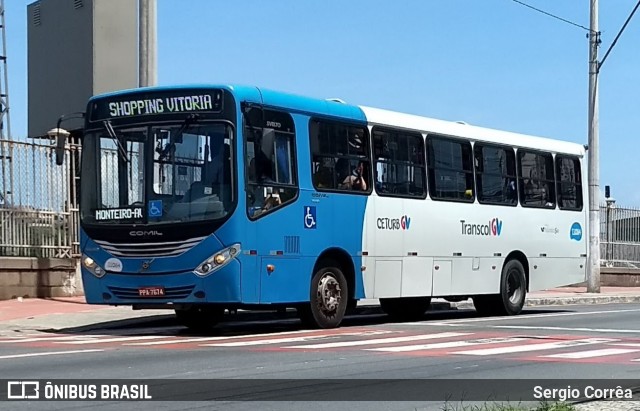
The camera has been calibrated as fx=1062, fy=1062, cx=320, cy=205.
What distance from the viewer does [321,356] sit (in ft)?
40.3

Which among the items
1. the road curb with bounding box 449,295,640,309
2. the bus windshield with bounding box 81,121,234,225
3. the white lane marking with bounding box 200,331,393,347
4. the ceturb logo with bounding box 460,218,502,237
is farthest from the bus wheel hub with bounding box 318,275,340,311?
the road curb with bounding box 449,295,640,309

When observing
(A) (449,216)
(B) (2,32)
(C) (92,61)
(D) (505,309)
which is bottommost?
(D) (505,309)

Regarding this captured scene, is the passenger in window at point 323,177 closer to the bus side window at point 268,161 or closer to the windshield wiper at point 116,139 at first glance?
the bus side window at point 268,161

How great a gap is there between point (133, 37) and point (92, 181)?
11.1m

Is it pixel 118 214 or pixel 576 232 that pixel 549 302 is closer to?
pixel 576 232

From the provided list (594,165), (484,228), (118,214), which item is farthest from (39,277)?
(594,165)

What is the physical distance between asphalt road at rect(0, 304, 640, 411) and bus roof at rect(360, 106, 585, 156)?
11.2 ft

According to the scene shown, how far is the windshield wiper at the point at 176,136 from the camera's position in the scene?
14.8 meters

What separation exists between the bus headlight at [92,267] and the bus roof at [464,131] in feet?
16.3

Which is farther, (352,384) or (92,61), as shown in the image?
(92,61)

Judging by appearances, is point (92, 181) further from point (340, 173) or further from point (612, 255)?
point (612, 255)

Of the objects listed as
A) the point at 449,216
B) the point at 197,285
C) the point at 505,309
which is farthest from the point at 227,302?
the point at 505,309

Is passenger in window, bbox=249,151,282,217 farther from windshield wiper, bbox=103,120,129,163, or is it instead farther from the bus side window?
windshield wiper, bbox=103,120,129,163

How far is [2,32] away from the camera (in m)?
35.8
